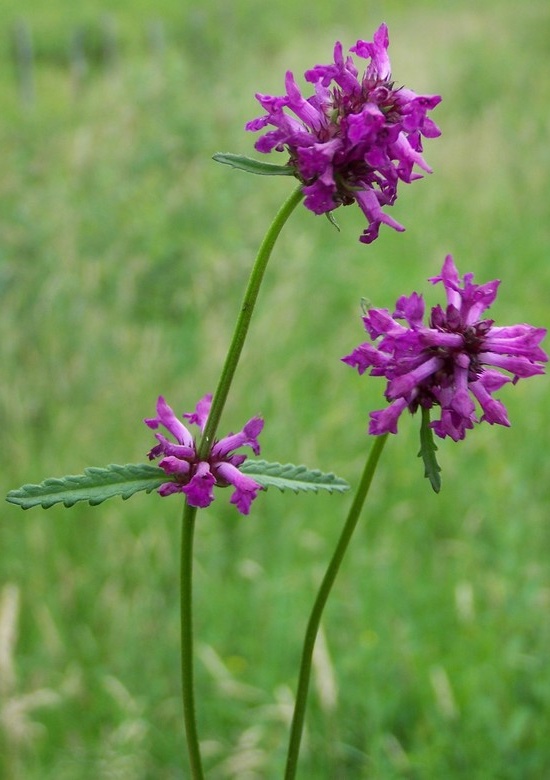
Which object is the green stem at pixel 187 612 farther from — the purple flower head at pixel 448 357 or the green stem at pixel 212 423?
the purple flower head at pixel 448 357

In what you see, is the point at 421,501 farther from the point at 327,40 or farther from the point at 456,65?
the point at 327,40

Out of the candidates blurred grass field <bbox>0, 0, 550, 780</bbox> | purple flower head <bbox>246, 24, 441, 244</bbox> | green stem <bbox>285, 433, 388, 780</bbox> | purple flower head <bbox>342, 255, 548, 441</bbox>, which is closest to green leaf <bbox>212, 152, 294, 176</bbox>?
purple flower head <bbox>246, 24, 441, 244</bbox>

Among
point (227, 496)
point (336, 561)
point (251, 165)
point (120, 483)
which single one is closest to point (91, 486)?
point (120, 483)

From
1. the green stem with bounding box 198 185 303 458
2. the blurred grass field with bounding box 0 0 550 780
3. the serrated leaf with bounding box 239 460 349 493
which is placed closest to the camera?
the green stem with bounding box 198 185 303 458

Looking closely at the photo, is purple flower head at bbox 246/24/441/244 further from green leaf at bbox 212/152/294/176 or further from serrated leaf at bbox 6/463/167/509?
serrated leaf at bbox 6/463/167/509

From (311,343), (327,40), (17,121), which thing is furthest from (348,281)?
(327,40)

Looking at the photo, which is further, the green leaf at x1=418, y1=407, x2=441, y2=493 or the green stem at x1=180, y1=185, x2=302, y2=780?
the green leaf at x1=418, y1=407, x2=441, y2=493

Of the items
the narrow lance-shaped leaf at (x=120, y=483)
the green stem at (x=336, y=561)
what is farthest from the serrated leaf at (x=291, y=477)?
the green stem at (x=336, y=561)
